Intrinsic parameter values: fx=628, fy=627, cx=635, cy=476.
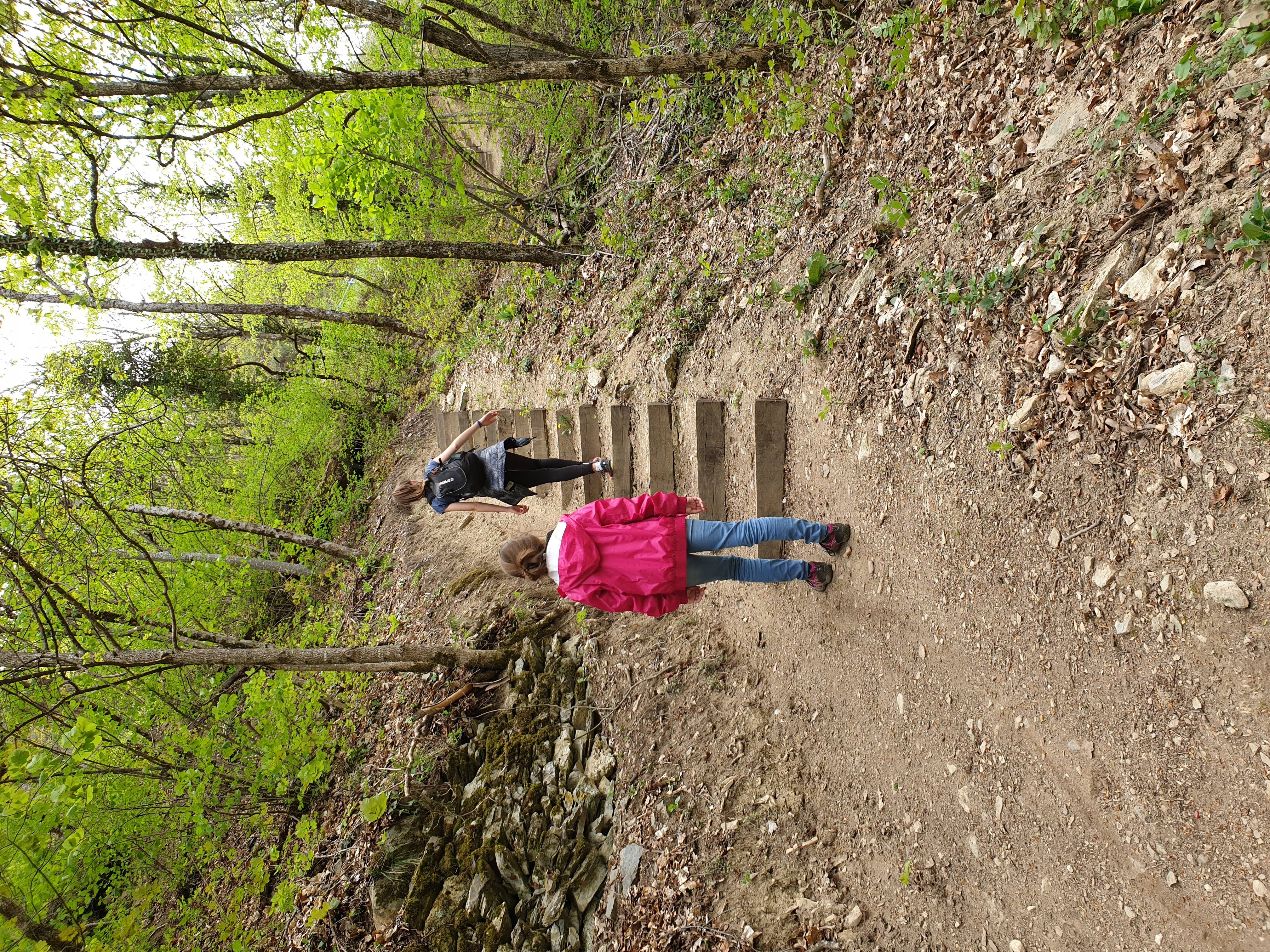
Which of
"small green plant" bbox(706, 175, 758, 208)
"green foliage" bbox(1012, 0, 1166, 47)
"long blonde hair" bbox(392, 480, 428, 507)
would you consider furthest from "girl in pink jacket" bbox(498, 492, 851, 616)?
"small green plant" bbox(706, 175, 758, 208)

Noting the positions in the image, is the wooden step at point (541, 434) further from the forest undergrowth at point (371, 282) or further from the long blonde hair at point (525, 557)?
the long blonde hair at point (525, 557)

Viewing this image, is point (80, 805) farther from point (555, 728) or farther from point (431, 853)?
point (555, 728)

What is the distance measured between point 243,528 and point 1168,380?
435 inches

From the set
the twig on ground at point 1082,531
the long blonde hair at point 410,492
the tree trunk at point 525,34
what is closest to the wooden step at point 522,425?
the long blonde hair at point 410,492

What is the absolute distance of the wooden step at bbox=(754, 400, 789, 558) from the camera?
4.75m

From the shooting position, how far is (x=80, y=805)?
5535mm

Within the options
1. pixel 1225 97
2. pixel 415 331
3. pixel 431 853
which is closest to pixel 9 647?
pixel 431 853

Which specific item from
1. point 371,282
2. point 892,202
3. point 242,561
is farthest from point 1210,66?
point 242,561

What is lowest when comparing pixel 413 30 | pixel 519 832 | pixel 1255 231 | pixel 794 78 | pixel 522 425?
pixel 519 832

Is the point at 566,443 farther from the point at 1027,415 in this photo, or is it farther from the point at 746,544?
the point at 1027,415

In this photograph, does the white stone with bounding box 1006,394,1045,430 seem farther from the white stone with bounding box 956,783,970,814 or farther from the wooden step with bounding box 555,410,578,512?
the wooden step with bounding box 555,410,578,512

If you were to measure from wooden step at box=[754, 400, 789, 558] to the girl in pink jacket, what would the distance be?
21.5 inches

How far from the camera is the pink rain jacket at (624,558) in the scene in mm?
4023

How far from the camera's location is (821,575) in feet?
14.0
